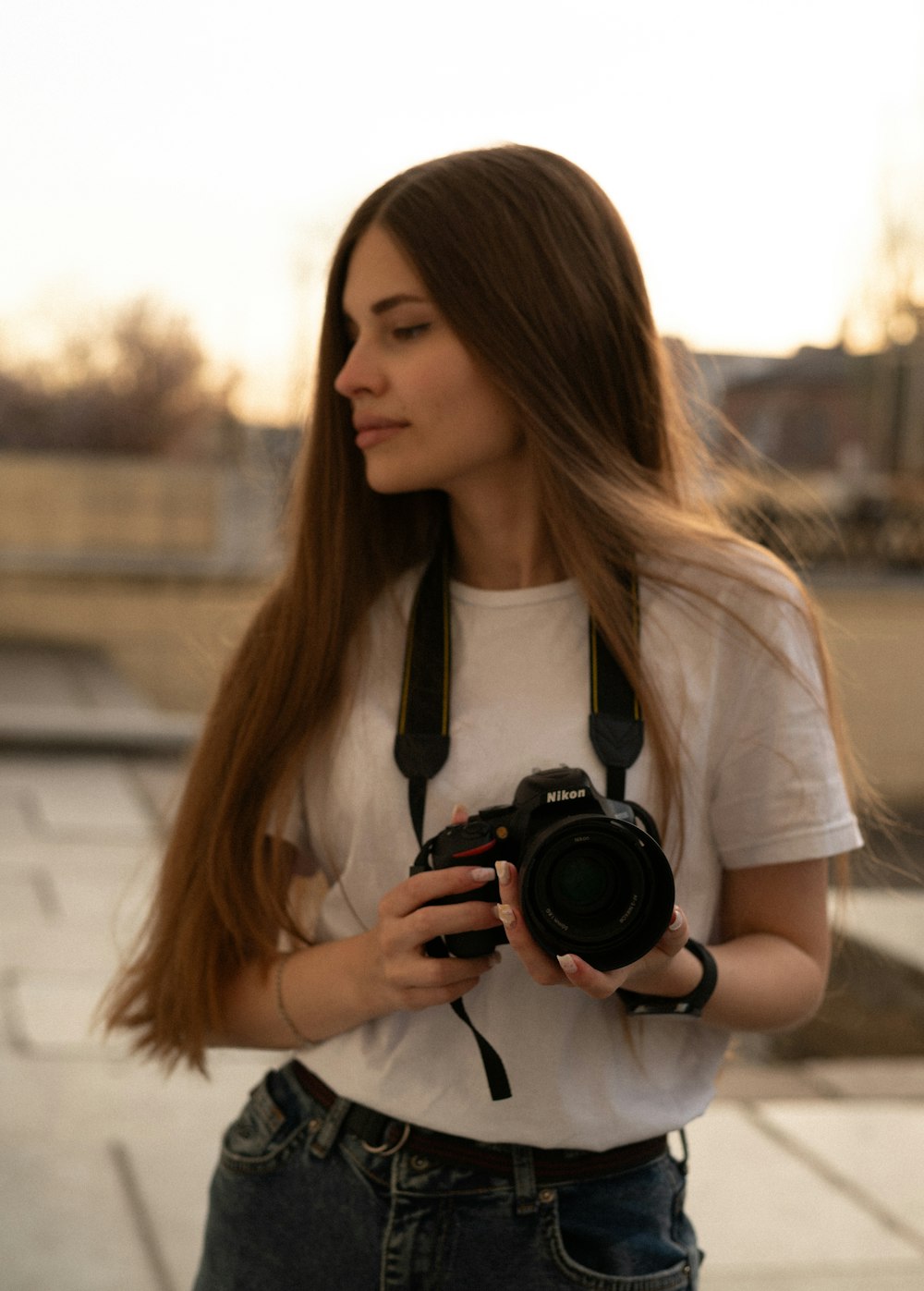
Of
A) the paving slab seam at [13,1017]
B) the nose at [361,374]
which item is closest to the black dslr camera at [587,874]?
the nose at [361,374]

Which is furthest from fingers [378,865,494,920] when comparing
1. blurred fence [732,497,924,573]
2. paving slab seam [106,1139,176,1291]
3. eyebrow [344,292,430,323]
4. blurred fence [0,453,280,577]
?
blurred fence [732,497,924,573]

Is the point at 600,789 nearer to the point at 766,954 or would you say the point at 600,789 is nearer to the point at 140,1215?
the point at 766,954

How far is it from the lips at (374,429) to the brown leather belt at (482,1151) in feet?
2.24

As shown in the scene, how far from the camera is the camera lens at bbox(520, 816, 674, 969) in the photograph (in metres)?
1.30

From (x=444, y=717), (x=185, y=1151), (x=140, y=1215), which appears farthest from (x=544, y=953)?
(x=185, y=1151)

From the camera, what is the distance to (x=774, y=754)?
154cm

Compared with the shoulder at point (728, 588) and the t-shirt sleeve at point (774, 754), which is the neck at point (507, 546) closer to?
the shoulder at point (728, 588)

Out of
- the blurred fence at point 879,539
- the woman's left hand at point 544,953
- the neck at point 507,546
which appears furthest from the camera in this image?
the blurred fence at point 879,539

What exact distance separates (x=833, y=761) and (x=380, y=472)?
555 millimetres

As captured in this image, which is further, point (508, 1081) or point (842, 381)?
point (842, 381)

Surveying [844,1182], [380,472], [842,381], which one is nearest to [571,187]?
[380,472]

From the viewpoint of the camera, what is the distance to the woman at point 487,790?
1.46m

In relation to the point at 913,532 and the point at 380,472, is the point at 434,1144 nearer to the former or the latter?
the point at 380,472

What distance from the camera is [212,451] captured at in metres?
16.3
